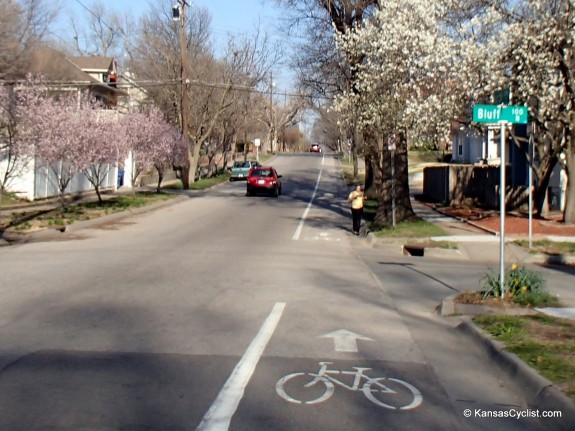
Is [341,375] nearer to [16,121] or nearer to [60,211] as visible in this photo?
[16,121]

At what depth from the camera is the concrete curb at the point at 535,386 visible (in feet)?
19.7

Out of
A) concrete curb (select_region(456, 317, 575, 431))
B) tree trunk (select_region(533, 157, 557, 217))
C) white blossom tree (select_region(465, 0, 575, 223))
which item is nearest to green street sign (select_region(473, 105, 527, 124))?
concrete curb (select_region(456, 317, 575, 431))

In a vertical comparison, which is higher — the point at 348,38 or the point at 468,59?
the point at 348,38

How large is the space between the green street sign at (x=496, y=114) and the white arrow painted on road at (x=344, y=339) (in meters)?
3.76

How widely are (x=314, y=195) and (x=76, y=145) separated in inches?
848

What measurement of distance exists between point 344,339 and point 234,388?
2537 millimetres

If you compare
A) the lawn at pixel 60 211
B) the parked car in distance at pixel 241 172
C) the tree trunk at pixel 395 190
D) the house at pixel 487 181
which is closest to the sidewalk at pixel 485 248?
the tree trunk at pixel 395 190

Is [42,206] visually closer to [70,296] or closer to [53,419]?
[70,296]

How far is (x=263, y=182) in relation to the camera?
41.3 meters

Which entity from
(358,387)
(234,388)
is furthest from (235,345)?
(358,387)

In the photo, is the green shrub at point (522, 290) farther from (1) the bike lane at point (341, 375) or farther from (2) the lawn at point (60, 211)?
(2) the lawn at point (60, 211)

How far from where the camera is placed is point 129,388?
6.71 metres

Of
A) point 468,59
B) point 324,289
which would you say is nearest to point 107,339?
point 324,289

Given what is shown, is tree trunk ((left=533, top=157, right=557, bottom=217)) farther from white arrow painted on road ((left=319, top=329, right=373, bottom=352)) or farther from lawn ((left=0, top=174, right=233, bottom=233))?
white arrow painted on road ((left=319, top=329, right=373, bottom=352))
